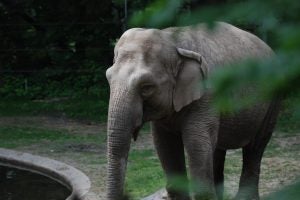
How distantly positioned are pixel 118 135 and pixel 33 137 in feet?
22.4

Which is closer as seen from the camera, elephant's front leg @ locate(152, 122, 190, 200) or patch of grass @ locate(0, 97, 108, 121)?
elephant's front leg @ locate(152, 122, 190, 200)

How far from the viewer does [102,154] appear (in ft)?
36.3

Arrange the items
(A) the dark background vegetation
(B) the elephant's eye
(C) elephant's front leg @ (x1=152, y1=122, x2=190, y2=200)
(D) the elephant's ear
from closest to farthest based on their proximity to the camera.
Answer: (B) the elephant's eye → (D) the elephant's ear → (C) elephant's front leg @ (x1=152, y1=122, x2=190, y2=200) → (A) the dark background vegetation

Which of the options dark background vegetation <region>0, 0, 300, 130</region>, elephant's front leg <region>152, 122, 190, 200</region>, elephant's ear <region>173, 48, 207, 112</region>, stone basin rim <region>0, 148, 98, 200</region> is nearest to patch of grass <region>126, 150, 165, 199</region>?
stone basin rim <region>0, 148, 98, 200</region>

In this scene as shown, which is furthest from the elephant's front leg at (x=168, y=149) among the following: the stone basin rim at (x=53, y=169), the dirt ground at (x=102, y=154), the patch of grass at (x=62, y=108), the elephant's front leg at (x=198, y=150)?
A: the patch of grass at (x=62, y=108)

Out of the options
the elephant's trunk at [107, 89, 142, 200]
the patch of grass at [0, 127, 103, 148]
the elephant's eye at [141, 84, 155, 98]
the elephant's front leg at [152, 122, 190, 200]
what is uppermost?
the elephant's eye at [141, 84, 155, 98]

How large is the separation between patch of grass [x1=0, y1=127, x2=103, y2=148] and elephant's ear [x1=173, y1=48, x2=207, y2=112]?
599 centimetres

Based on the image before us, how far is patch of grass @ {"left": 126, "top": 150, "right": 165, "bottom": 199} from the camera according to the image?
8.66 m

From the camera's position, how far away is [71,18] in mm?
17156

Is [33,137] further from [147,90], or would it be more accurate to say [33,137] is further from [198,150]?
[147,90]

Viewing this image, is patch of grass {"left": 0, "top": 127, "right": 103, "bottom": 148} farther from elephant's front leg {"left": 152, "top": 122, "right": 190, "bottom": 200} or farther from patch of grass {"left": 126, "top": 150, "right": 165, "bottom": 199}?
elephant's front leg {"left": 152, "top": 122, "right": 190, "bottom": 200}

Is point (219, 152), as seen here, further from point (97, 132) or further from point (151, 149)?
point (97, 132)

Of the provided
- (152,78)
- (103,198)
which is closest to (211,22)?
(152,78)

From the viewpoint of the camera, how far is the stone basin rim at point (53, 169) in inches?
348
